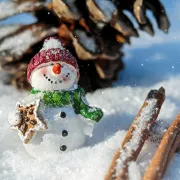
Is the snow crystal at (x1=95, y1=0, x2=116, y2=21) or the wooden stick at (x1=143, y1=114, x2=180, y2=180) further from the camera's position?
the snow crystal at (x1=95, y1=0, x2=116, y2=21)

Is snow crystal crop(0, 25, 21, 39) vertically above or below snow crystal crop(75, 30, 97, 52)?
above

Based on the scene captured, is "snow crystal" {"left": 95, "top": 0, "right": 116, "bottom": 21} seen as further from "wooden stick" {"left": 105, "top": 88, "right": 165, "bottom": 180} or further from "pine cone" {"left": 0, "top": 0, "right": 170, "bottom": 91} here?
"wooden stick" {"left": 105, "top": 88, "right": 165, "bottom": 180}

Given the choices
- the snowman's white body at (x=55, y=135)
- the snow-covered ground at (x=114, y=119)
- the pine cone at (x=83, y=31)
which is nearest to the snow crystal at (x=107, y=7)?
the pine cone at (x=83, y=31)

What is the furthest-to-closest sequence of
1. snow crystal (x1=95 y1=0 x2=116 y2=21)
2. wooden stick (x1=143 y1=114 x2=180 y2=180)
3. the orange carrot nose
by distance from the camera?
1. snow crystal (x1=95 y1=0 x2=116 y2=21)
2. the orange carrot nose
3. wooden stick (x1=143 y1=114 x2=180 y2=180)

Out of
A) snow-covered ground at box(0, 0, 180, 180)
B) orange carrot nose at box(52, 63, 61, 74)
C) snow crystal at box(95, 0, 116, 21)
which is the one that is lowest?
snow-covered ground at box(0, 0, 180, 180)

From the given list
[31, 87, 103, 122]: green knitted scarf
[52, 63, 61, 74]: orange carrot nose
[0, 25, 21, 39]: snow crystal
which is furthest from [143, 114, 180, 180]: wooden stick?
[0, 25, 21, 39]: snow crystal

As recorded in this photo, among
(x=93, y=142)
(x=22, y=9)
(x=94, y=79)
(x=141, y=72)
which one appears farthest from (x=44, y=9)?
(x=93, y=142)
